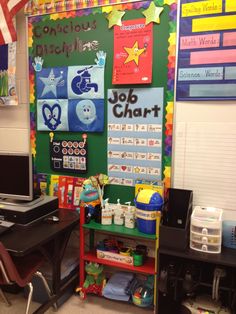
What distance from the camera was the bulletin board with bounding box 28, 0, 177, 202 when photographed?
207 cm

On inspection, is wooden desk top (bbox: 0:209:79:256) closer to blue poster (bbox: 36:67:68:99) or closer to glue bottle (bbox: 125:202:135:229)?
glue bottle (bbox: 125:202:135:229)

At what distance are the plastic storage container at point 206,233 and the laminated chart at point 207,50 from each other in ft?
2.57

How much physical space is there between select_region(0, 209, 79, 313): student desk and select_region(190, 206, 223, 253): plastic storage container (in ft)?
2.80

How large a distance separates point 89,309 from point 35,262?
57 centimetres

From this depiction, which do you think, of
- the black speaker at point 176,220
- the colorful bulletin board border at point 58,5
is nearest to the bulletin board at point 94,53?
the colorful bulletin board border at point 58,5

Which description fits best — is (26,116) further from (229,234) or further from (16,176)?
(229,234)

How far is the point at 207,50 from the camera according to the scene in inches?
77.0

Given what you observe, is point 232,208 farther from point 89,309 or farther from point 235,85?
point 89,309

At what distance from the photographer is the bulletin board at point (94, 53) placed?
6.78 ft

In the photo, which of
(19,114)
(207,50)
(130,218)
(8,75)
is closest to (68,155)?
(19,114)

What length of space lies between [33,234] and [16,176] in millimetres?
458

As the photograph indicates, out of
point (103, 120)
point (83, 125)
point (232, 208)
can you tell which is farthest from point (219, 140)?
point (83, 125)

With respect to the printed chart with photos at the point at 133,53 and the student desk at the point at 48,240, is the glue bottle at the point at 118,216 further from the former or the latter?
the printed chart with photos at the point at 133,53

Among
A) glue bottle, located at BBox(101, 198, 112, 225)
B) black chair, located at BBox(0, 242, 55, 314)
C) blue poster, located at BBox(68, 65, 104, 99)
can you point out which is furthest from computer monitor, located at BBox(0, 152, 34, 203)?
blue poster, located at BBox(68, 65, 104, 99)
